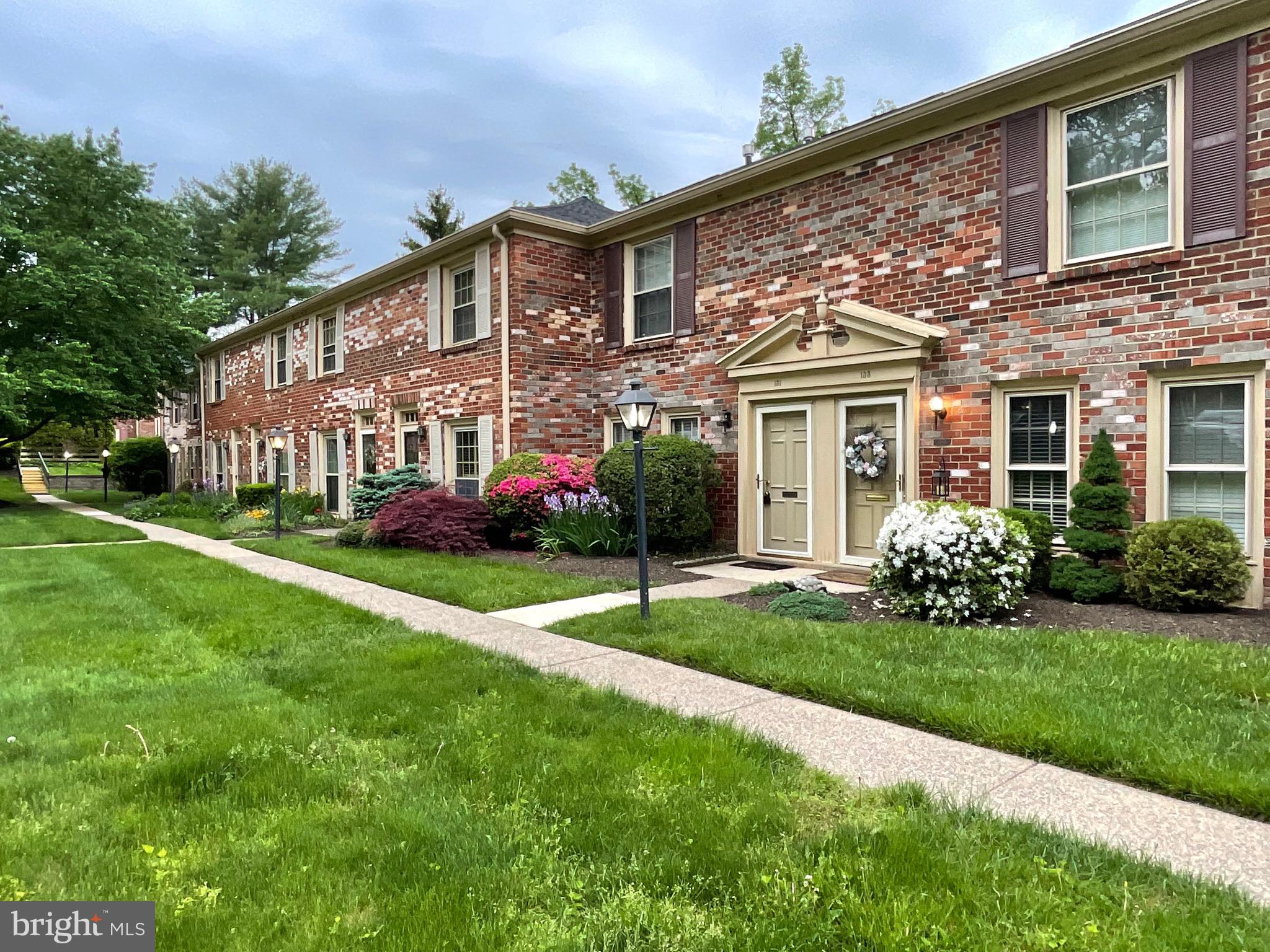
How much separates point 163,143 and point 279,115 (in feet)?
19.6

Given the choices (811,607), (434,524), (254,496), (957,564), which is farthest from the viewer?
(254,496)

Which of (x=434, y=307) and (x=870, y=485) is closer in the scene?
(x=870, y=485)

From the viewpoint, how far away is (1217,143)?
21.0 feet

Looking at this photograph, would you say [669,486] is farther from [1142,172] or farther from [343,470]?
[343,470]

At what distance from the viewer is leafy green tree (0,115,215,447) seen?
1895cm

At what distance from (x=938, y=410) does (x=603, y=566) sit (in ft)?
14.1

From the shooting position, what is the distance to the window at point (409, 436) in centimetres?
1455

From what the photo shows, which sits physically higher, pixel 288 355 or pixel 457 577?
pixel 288 355

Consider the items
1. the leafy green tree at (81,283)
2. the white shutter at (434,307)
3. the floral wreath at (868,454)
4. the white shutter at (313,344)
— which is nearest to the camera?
the floral wreath at (868,454)

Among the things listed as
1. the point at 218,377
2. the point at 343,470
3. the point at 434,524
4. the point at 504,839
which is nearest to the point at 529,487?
the point at 434,524

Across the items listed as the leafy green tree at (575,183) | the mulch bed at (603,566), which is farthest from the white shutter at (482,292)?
the leafy green tree at (575,183)

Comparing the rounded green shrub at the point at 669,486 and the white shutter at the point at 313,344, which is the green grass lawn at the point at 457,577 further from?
the white shutter at the point at 313,344

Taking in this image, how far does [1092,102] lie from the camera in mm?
7199

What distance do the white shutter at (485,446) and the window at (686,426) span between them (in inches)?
121
